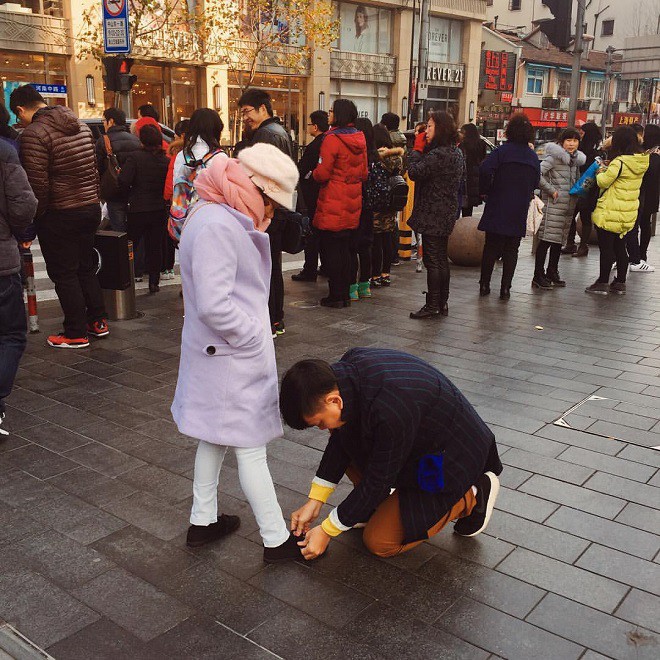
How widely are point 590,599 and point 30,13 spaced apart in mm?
26257

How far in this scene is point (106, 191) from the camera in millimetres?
8031

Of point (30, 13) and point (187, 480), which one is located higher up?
point (30, 13)

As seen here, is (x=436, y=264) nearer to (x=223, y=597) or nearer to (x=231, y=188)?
(x=231, y=188)

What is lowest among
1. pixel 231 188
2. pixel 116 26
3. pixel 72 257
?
pixel 72 257

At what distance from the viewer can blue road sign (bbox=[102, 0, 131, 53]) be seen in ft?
37.1

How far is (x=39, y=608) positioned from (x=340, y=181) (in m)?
5.18

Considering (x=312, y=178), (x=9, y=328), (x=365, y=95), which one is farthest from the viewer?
(x=365, y=95)

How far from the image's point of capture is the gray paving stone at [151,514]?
3.57m

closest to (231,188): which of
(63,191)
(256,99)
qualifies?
(63,191)

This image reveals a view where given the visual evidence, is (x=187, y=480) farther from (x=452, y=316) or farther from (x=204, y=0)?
(x=204, y=0)

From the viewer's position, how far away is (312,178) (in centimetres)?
778

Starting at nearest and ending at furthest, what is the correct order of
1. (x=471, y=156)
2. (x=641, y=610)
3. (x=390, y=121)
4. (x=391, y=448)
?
(x=391, y=448)
(x=641, y=610)
(x=390, y=121)
(x=471, y=156)

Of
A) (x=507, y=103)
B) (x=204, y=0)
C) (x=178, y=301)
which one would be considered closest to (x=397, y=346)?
(x=178, y=301)

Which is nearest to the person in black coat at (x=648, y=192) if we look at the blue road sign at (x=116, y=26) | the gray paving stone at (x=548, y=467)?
the gray paving stone at (x=548, y=467)
